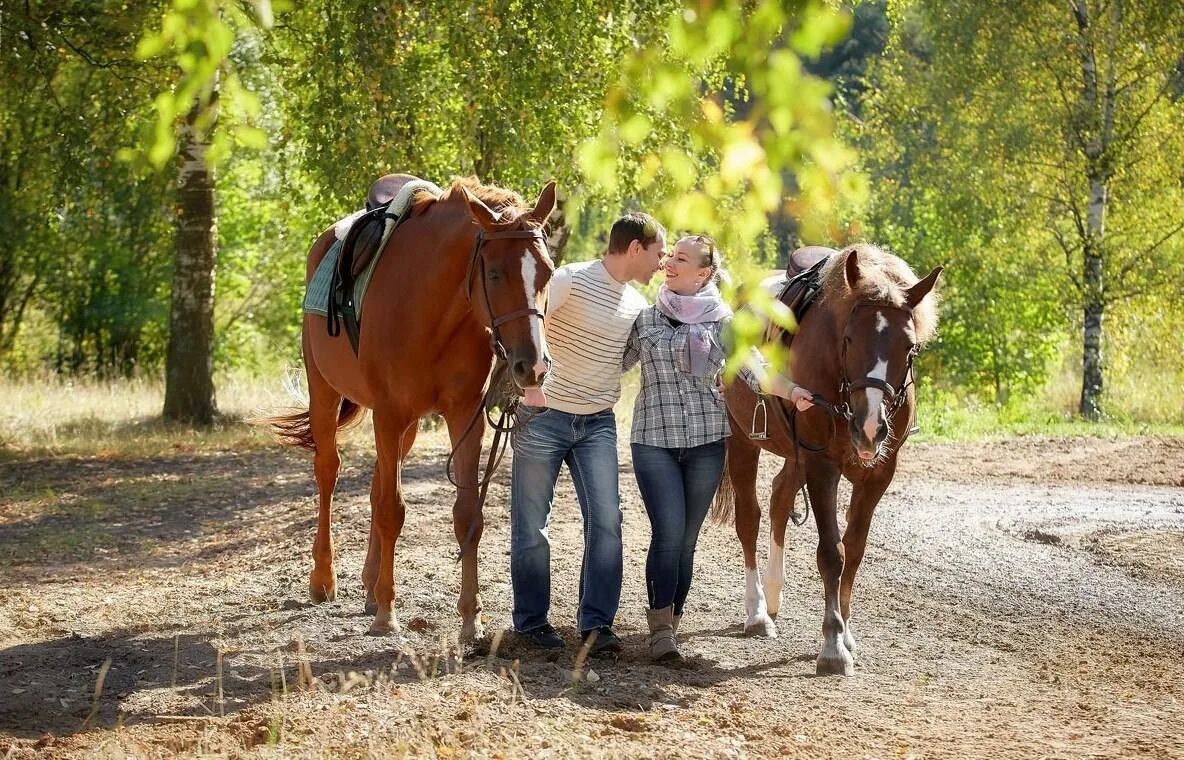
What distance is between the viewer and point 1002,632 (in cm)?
756

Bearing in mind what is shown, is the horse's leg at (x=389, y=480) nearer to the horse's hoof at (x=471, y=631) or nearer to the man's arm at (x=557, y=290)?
the horse's hoof at (x=471, y=631)

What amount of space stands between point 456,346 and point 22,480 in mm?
8097

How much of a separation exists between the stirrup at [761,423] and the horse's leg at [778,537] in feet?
1.09

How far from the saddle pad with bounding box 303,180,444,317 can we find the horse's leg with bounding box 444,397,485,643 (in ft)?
3.22

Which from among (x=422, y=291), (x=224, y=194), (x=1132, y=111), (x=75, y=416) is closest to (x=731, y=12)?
(x=422, y=291)

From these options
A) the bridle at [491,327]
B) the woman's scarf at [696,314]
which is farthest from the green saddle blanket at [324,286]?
the woman's scarf at [696,314]

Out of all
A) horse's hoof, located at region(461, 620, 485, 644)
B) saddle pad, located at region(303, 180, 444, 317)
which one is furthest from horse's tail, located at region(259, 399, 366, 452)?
horse's hoof, located at region(461, 620, 485, 644)

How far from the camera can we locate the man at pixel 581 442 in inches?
261

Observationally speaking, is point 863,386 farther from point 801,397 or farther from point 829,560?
point 829,560

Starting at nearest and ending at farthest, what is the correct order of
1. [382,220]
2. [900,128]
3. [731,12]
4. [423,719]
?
[731,12] < [423,719] < [382,220] < [900,128]

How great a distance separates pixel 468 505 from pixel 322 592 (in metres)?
1.54

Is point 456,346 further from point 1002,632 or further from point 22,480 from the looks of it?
point 22,480

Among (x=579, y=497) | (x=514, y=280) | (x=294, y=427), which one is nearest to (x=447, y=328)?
(x=514, y=280)

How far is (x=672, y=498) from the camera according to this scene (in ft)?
22.1
